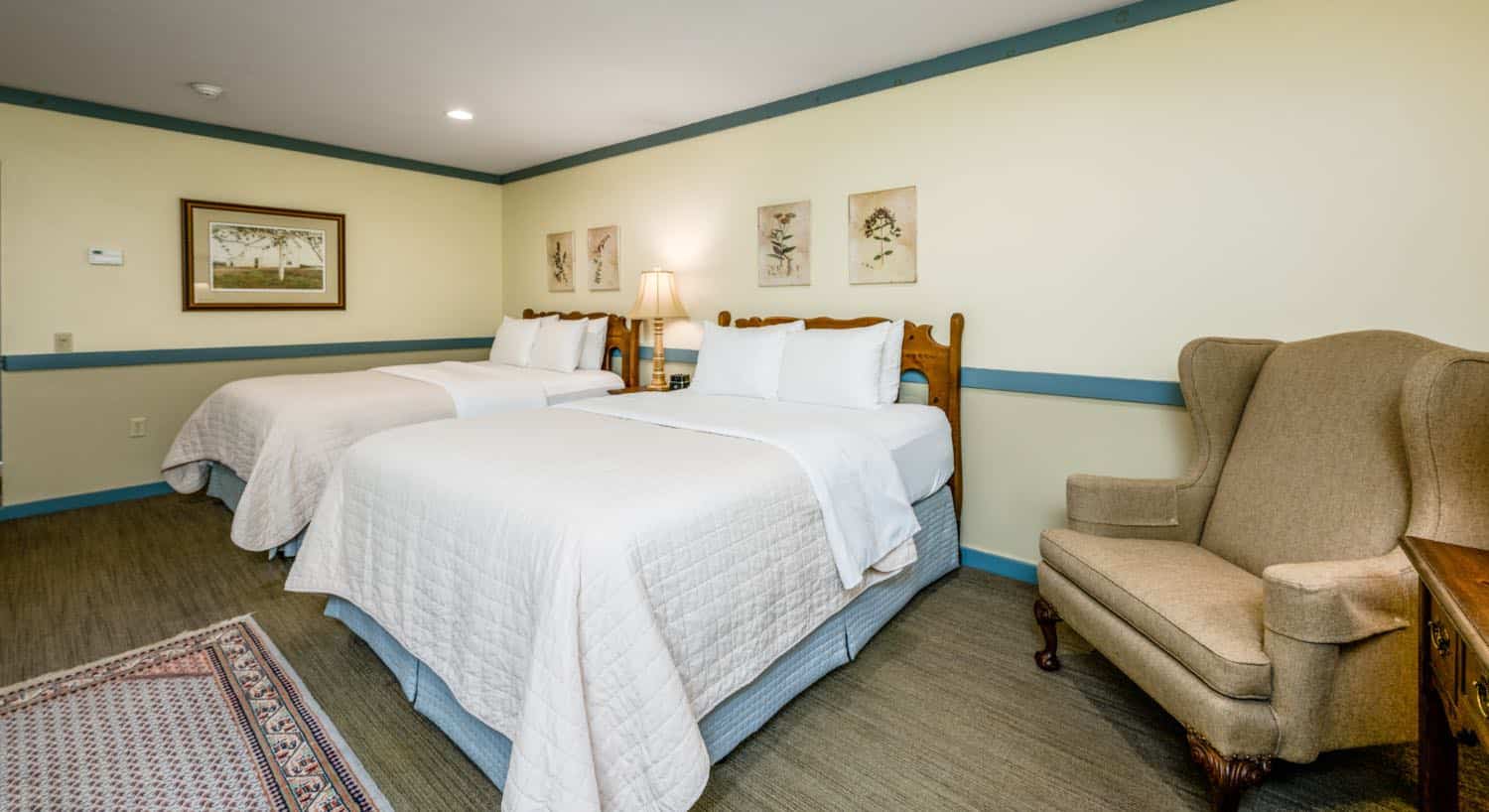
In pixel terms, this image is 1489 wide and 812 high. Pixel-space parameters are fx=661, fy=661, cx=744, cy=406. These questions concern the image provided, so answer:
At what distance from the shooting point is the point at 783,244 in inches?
147

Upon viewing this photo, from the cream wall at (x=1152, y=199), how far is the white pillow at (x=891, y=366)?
234 millimetres

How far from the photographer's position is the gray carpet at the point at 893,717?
1.64 m

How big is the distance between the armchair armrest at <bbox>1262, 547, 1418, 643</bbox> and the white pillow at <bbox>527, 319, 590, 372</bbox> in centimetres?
402

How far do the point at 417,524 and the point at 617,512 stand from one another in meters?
0.69

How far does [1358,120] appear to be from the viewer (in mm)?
2170

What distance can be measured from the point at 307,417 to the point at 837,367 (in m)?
2.50

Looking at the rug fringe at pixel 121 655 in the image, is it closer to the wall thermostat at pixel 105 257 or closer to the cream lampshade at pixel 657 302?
the cream lampshade at pixel 657 302

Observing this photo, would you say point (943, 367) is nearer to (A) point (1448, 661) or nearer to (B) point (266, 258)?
(A) point (1448, 661)

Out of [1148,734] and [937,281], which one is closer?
[1148,734]

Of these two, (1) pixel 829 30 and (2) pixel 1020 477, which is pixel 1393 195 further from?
(1) pixel 829 30

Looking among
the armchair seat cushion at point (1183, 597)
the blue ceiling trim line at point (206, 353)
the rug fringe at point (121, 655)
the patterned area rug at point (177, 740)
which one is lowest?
the patterned area rug at point (177, 740)

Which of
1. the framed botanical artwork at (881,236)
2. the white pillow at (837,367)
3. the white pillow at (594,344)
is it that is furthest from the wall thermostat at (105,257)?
the framed botanical artwork at (881,236)

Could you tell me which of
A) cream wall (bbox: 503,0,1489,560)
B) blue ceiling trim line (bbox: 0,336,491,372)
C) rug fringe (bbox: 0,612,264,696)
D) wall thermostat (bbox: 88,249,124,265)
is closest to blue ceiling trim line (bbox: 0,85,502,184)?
wall thermostat (bbox: 88,249,124,265)

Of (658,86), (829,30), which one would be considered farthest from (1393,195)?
(658,86)
